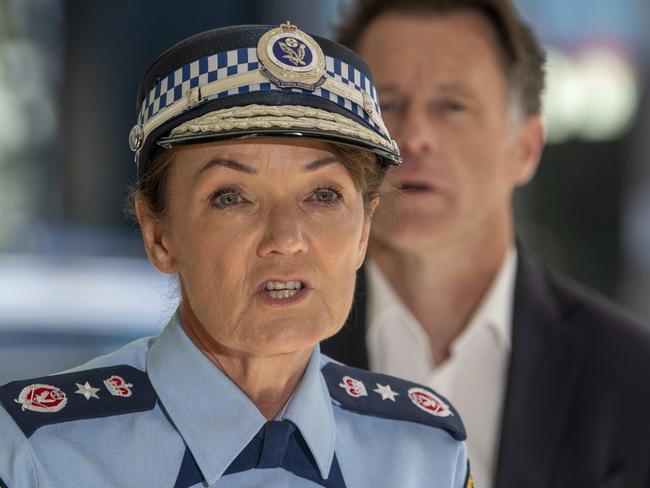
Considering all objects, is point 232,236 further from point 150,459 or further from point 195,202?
point 150,459

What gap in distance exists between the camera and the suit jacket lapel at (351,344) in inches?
77.5

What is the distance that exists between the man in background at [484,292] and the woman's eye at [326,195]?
2.20 feet

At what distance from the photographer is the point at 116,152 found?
16.8ft

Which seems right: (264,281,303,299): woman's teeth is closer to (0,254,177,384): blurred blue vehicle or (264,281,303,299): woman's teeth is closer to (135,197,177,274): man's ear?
(135,197,177,274): man's ear

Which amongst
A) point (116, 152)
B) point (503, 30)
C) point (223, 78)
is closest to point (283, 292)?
point (223, 78)

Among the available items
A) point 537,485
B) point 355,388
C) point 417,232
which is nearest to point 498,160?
point 417,232

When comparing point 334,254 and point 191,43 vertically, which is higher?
point 191,43

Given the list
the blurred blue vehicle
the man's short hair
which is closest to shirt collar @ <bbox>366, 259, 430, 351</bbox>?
the man's short hair

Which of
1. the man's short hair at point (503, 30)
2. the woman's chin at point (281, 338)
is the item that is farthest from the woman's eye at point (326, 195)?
the man's short hair at point (503, 30)

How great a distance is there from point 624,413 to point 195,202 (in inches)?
37.0

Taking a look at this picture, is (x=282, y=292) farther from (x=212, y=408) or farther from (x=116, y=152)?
(x=116, y=152)

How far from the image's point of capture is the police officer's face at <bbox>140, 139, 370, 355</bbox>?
44.5 inches

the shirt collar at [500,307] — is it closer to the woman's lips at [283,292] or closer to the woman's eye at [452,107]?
the woman's eye at [452,107]

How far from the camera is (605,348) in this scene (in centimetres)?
191
